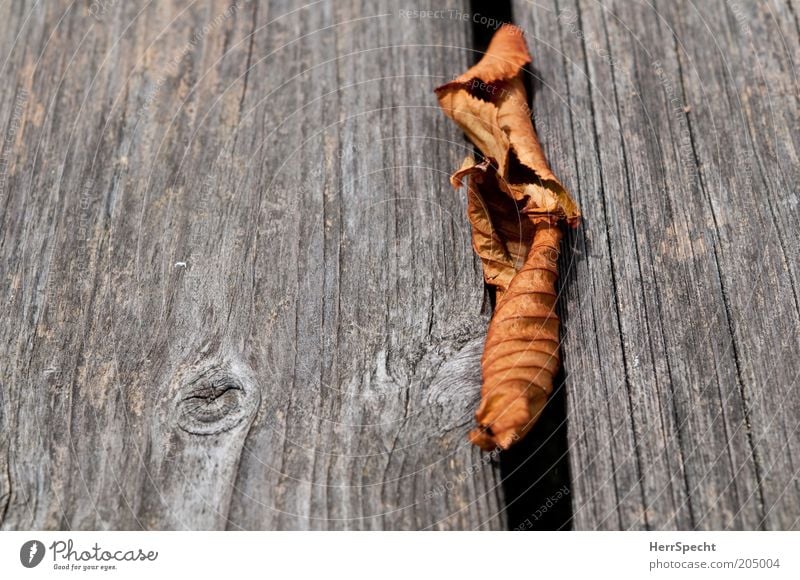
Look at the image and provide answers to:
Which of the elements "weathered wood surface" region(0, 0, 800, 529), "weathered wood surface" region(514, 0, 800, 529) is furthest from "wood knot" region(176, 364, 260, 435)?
"weathered wood surface" region(514, 0, 800, 529)

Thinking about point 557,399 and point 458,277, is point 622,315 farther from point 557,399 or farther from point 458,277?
point 458,277

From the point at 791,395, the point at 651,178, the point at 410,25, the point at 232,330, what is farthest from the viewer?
the point at 410,25

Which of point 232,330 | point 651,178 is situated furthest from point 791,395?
point 232,330

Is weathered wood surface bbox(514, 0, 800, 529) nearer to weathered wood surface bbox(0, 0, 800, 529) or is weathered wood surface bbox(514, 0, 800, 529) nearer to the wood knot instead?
weathered wood surface bbox(0, 0, 800, 529)

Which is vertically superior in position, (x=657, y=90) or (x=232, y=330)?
(x=657, y=90)
